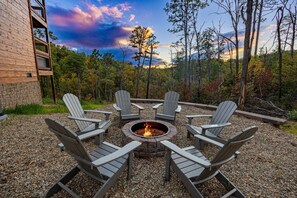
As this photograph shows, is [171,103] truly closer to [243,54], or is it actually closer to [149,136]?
[149,136]

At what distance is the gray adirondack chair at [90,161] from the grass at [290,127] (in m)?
4.07

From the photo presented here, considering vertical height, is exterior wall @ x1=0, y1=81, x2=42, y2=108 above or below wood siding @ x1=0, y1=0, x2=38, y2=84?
below

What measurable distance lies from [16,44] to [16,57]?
52 cm

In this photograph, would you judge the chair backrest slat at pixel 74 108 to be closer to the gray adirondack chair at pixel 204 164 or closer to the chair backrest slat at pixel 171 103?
the gray adirondack chair at pixel 204 164

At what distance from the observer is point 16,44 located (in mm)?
5461

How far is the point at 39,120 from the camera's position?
4117mm

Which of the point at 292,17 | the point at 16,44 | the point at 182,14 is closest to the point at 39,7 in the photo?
the point at 16,44

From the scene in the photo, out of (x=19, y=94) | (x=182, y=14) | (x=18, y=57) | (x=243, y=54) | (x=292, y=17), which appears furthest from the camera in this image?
(x=182, y=14)

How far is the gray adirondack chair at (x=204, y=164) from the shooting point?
4.66 ft

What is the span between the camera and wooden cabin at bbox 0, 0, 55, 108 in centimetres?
473

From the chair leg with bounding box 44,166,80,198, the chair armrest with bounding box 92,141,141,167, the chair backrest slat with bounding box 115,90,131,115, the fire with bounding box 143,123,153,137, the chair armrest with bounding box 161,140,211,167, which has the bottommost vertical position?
the chair leg with bounding box 44,166,80,198

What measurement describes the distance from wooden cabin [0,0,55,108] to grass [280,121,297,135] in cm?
795

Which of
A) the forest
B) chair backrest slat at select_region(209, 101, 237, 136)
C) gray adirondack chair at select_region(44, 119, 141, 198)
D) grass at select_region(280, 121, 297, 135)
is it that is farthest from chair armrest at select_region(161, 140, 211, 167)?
the forest

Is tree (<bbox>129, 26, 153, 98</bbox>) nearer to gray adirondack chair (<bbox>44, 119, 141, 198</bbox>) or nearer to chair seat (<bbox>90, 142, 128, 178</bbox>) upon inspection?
chair seat (<bbox>90, 142, 128, 178</bbox>)
